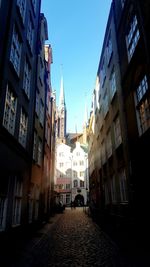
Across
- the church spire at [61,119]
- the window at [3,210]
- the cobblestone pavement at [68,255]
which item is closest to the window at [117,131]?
the cobblestone pavement at [68,255]

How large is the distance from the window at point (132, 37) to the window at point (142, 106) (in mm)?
2258

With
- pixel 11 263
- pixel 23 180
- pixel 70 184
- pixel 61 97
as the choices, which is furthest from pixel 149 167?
pixel 61 97

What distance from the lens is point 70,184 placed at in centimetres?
6062

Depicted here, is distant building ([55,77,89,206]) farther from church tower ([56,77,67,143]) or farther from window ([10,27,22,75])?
window ([10,27,22,75])

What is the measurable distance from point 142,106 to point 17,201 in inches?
293

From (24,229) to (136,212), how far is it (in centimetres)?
573

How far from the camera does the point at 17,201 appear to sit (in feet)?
33.4

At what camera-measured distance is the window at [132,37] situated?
9767mm

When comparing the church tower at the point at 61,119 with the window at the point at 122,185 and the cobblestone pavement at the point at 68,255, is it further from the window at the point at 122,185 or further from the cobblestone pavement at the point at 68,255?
the cobblestone pavement at the point at 68,255

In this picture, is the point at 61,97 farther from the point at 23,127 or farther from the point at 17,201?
the point at 17,201

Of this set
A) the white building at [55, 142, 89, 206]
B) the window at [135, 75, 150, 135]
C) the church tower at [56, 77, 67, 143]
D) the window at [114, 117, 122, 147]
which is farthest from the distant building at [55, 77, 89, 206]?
the window at [135, 75, 150, 135]

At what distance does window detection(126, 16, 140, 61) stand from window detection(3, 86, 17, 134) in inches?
242

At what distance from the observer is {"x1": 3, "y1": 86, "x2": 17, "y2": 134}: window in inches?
345

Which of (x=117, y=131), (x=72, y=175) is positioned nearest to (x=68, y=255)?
(x=117, y=131)
